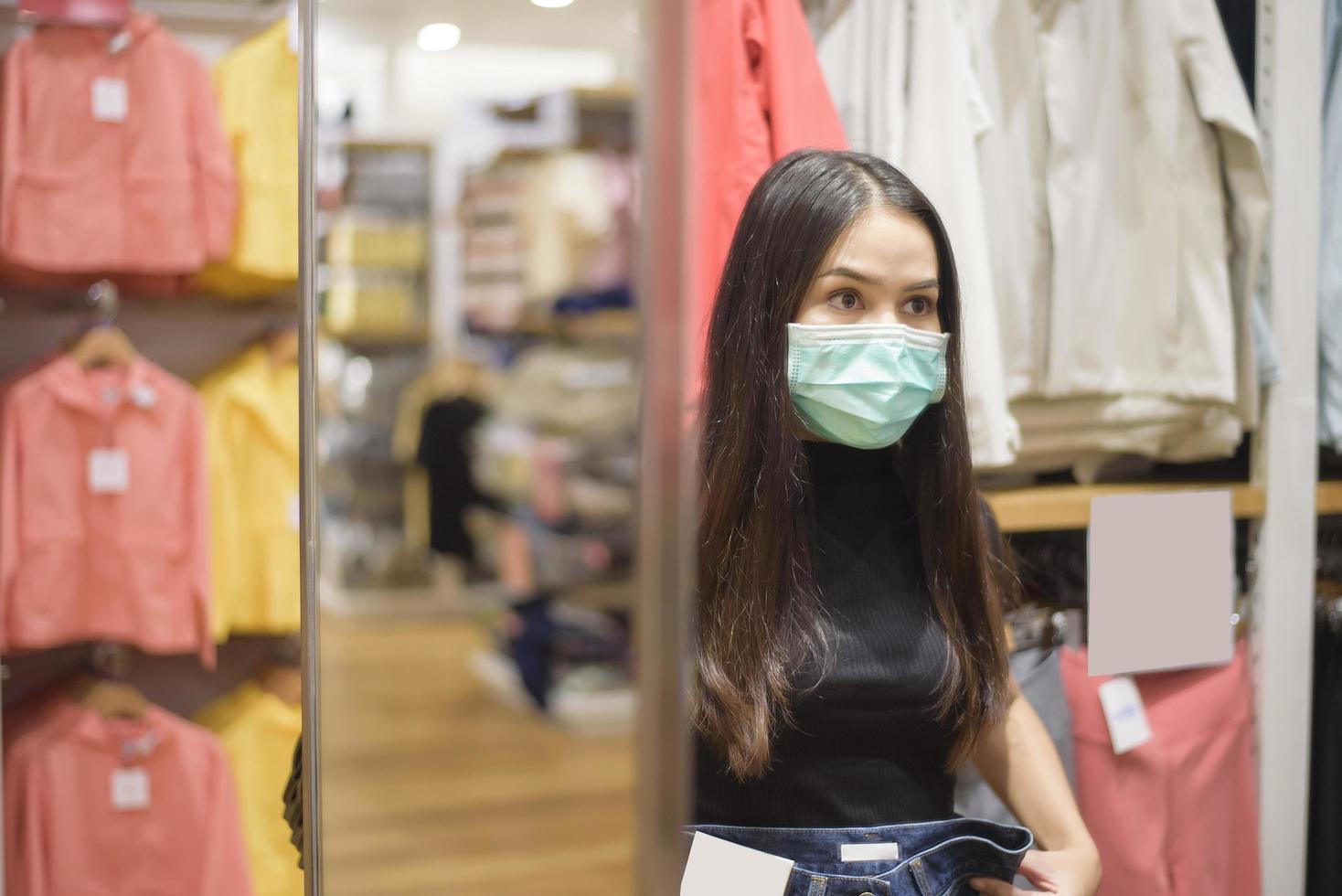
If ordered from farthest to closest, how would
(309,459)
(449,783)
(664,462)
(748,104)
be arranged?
(748,104) → (309,459) → (449,783) → (664,462)

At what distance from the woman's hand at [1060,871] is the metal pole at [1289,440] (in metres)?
0.74

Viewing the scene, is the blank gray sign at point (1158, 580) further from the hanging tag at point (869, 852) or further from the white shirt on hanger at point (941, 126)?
the hanging tag at point (869, 852)

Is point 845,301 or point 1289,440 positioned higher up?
point 845,301

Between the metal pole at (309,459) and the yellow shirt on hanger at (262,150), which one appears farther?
the yellow shirt on hanger at (262,150)

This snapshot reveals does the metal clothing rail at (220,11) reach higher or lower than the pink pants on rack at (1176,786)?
higher

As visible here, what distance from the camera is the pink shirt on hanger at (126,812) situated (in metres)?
1.98

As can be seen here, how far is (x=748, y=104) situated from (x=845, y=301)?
17.6 inches


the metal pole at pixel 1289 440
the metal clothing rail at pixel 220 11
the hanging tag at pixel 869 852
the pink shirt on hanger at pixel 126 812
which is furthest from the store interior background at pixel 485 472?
the metal clothing rail at pixel 220 11

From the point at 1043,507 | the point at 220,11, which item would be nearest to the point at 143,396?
the point at 220,11

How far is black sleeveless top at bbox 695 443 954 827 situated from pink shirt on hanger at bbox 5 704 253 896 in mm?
1210

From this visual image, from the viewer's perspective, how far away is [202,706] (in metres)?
2.40

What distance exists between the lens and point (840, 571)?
3.99ft

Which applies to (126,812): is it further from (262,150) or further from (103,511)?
(262,150)

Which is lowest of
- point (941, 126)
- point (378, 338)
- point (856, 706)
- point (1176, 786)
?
point (1176, 786)
